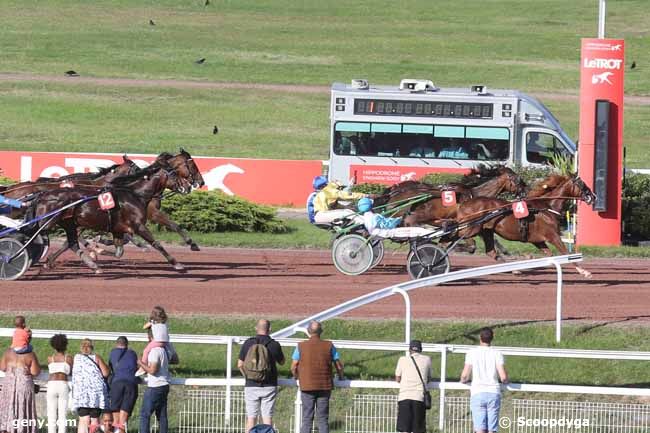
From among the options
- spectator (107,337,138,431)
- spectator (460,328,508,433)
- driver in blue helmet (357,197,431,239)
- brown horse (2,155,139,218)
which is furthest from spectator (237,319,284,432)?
brown horse (2,155,139,218)

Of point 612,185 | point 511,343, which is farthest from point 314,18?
point 511,343

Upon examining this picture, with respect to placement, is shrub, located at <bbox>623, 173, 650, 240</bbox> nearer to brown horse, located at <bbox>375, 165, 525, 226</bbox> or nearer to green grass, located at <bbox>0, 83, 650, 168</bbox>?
brown horse, located at <bbox>375, 165, 525, 226</bbox>

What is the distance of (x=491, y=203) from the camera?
19.5 m

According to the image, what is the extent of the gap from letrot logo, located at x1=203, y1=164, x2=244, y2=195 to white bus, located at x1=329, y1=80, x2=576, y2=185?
2142 mm

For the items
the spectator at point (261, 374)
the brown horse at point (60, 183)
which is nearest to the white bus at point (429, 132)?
the brown horse at point (60, 183)

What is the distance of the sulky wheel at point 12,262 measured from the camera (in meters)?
19.5

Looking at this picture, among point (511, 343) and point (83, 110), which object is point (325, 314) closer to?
point (511, 343)

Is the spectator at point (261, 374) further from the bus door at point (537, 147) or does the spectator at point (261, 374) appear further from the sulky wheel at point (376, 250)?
the bus door at point (537, 147)

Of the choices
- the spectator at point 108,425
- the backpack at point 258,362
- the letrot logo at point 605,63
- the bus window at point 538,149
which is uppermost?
the letrot logo at point 605,63

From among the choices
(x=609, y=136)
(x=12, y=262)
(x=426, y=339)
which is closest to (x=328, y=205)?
(x=426, y=339)

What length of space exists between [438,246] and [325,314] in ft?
17.7

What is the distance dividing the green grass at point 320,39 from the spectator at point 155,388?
1424 inches

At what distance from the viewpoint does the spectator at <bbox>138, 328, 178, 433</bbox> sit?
41.2 feet

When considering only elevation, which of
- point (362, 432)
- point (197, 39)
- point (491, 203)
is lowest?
point (362, 432)
